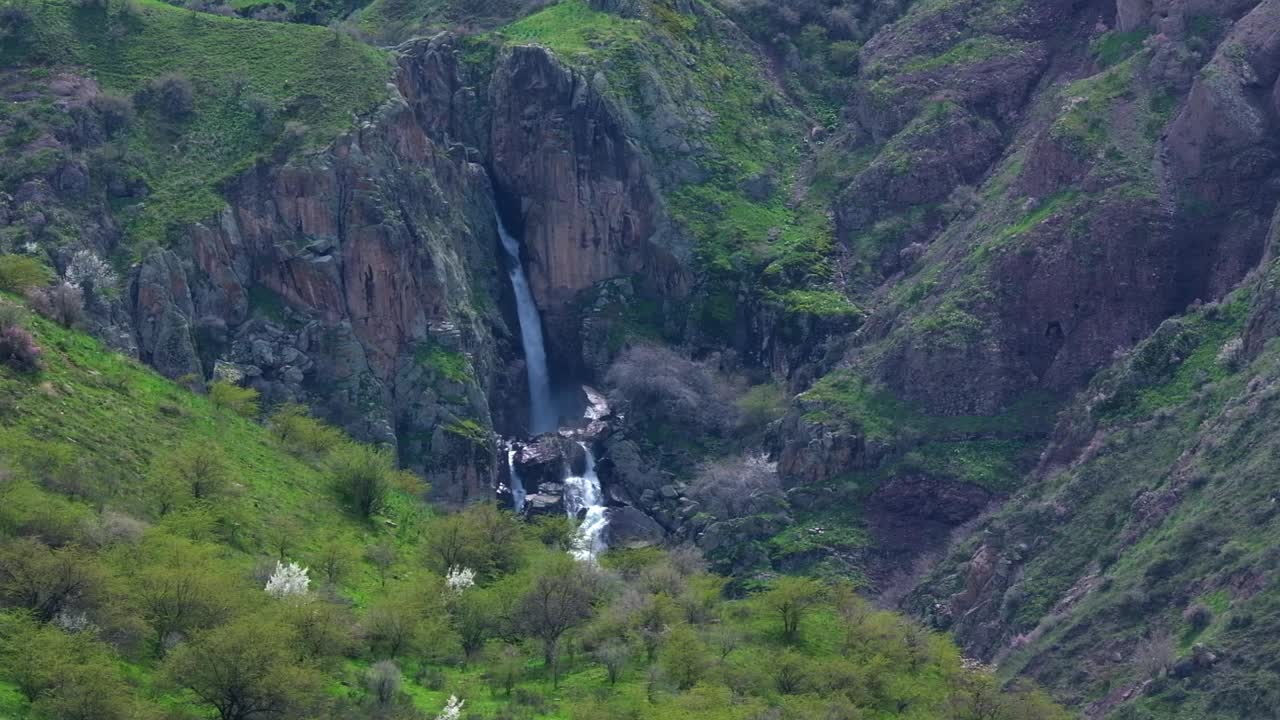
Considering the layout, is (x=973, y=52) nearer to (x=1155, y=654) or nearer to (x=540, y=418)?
(x=540, y=418)

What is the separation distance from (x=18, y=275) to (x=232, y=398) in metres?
11.9

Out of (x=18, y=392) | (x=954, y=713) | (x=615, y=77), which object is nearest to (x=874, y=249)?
(x=615, y=77)

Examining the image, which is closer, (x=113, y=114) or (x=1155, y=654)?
(x=1155, y=654)

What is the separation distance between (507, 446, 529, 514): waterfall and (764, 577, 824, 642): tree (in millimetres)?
30139

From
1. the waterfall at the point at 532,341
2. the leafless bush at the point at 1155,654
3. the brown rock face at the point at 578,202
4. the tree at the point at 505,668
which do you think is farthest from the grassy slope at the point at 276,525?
the brown rock face at the point at 578,202

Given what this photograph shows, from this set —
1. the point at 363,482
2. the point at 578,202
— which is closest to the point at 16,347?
the point at 363,482

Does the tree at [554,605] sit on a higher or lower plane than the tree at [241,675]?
lower

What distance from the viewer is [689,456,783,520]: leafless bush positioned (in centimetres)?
12025

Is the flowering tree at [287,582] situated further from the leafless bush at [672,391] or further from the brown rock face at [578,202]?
the brown rock face at [578,202]

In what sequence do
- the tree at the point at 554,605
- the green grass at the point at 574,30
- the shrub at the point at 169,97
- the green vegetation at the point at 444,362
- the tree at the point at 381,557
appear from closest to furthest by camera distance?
the tree at the point at 554,605
the tree at the point at 381,557
the green vegetation at the point at 444,362
the shrub at the point at 169,97
the green grass at the point at 574,30

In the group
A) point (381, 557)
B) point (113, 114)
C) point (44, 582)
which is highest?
point (44, 582)

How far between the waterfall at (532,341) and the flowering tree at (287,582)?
170 feet

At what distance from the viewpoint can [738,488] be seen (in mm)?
121750

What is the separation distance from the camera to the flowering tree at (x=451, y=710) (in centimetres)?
7894
